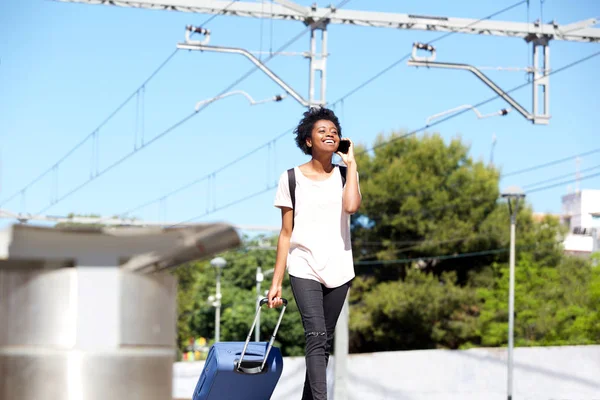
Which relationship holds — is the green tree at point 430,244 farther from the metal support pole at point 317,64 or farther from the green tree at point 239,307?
the metal support pole at point 317,64

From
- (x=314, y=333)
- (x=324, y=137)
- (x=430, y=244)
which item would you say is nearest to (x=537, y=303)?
(x=430, y=244)

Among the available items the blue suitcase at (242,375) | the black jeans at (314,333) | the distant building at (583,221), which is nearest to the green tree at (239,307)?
the distant building at (583,221)

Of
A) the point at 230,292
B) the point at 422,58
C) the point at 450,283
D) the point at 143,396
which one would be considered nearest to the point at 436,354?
the point at 422,58

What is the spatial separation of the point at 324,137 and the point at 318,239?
0.49 metres

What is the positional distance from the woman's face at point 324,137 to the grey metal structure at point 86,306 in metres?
3.33

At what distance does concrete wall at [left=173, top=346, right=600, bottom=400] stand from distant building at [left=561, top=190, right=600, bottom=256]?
1.95m

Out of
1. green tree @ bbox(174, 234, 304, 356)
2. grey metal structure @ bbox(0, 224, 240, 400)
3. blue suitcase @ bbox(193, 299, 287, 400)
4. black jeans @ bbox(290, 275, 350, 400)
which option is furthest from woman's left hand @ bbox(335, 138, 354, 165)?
green tree @ bbox(174, 234, 304, 356)

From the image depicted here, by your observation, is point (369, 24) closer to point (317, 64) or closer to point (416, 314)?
point (317, 64)

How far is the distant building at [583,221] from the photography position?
13.2 meters

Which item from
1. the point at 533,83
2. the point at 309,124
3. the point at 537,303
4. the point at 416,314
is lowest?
the point at 416,314

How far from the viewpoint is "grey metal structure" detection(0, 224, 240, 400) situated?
4.11 ft

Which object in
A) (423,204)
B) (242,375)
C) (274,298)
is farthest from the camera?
(423,204)

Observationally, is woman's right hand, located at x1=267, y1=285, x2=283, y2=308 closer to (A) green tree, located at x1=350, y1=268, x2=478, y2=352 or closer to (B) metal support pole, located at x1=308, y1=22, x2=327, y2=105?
(B) metal support pole, located at x1=308, y1=22, x2=327, y2=105

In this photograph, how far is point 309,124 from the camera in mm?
4703
